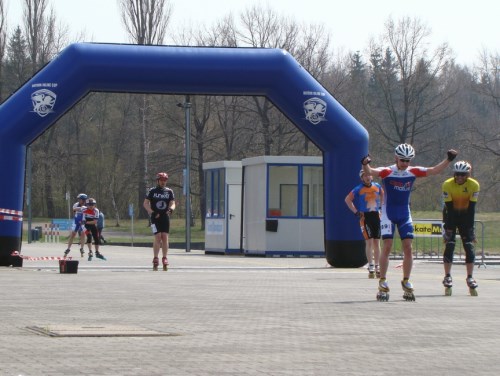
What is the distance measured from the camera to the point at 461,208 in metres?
16.2

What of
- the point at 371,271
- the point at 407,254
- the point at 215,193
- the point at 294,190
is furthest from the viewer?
the point at 215,193

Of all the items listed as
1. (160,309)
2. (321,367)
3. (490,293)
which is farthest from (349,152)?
(321,367)

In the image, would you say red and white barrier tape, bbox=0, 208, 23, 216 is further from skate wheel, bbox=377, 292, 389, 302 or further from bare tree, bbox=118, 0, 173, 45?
bare tree, bbox=118, 0, 173, 45

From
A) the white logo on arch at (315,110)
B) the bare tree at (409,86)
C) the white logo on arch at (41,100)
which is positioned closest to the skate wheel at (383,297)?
the white logo on arch at (315,110)

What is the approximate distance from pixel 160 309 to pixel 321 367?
4970 millimetres

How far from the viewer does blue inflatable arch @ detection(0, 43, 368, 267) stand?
23.4 metres

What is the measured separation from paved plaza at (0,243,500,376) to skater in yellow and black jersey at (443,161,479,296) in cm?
45

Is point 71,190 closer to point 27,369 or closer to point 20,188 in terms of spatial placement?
point 20,188

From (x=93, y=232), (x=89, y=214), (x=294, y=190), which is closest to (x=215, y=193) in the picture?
(x=294, y=190)

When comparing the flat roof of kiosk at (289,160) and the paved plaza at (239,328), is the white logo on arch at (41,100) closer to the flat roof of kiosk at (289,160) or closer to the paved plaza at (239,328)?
the paved plaza at (239,328)

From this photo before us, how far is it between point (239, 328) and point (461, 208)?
6353mm

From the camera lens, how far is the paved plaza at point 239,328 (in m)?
7.93

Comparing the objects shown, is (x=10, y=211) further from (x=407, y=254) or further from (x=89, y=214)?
(x=407, y=254)

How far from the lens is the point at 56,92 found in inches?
928
